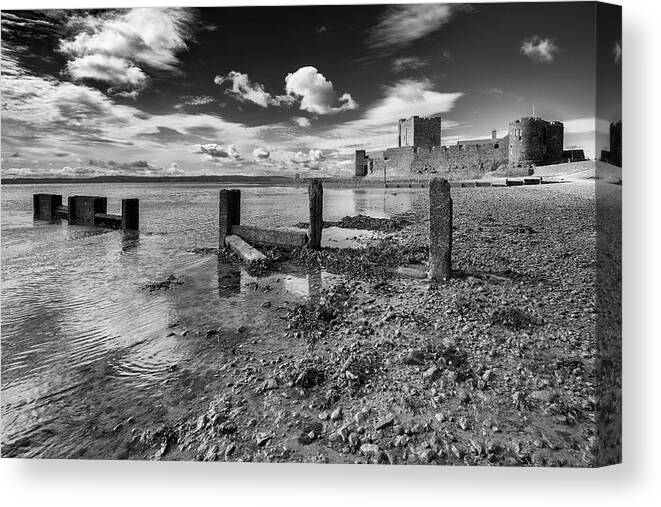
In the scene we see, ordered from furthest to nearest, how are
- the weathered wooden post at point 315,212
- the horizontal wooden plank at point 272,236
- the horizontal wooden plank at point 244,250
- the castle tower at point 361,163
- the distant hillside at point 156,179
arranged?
the horizontal wooden plank at point 272,236 < the weathered wooden post at point 315,212 < the horizontal wooden plank at point 244,250 < the castle tower at point 361,163 < the distant hillside at point 156,179

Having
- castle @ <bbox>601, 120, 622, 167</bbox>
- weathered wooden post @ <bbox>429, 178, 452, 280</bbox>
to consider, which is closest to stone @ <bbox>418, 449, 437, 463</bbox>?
weathered wooden post @ <bbox>429, 178, 452, 280</bbox>

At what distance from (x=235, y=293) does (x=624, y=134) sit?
15.7ft

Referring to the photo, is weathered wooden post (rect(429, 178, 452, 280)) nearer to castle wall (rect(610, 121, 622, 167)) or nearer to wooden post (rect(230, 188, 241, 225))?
castle wall (rect(610, 121, 622, 167))

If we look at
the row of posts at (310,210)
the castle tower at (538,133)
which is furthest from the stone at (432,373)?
the row of posts at (310,210)

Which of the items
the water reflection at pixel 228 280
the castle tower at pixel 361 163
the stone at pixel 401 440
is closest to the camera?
the stone at pixel 401 440

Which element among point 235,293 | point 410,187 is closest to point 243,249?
point 235,293

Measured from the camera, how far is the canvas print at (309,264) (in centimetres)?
310

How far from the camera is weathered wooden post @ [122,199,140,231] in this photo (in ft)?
23.0

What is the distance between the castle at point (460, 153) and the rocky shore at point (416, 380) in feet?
6.15

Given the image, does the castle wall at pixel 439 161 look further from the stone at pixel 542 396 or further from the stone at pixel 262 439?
the stone at pixel 262 439

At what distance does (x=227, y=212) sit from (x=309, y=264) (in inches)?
92.4

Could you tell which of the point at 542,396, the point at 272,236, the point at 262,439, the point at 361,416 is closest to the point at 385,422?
the point at 361,416

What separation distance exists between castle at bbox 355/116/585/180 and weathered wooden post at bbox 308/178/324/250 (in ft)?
2.36

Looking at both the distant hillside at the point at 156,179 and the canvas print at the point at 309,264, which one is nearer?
the canvas print at the point at 309,264
